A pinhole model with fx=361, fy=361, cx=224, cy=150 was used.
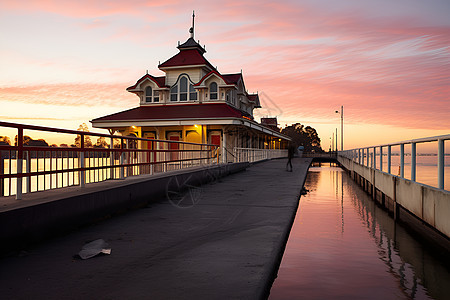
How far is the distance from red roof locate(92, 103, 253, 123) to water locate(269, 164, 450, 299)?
58.7ft

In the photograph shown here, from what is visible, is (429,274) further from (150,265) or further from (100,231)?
(100,231)

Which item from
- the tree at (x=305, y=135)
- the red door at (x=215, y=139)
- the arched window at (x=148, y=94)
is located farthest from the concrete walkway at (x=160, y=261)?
the tree at (x=305, y=135)

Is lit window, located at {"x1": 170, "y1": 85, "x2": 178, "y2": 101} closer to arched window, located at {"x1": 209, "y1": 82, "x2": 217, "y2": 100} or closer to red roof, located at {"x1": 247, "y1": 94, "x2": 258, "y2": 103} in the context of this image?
arched window, located at {"x1": 209, "y1": 82, "x2": 217, "y2": 100}

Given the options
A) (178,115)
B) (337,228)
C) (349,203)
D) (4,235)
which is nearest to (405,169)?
(337,228)

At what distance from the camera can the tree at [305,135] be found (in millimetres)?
147750

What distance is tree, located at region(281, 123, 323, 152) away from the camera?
148 m

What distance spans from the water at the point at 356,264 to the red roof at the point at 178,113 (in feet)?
58.7

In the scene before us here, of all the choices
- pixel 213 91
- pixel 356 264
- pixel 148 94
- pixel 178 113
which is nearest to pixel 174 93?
pixel 148 94

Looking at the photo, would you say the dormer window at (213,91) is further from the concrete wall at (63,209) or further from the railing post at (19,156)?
the railing post at (19,156)

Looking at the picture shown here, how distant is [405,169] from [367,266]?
529 cm

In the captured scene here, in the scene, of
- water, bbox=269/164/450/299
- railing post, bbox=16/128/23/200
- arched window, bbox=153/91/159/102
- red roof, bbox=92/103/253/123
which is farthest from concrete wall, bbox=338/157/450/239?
arched window, bbox=153/91/159/102

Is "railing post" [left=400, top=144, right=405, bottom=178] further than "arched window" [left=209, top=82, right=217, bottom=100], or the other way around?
"arched window" [left=209, top=82, right=217, bottom=100]

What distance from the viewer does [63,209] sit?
238 inches

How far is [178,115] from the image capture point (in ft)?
92.3
